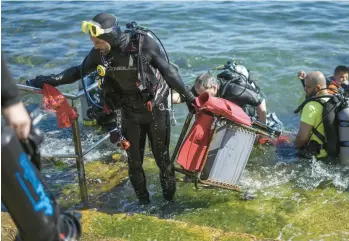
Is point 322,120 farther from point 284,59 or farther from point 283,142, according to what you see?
point 284,59

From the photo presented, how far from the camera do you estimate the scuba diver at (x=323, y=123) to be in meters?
5.02

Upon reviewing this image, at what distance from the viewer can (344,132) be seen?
504 centimetres

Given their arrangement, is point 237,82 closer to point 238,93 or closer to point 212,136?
point 238,93

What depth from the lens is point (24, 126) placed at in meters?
2.06

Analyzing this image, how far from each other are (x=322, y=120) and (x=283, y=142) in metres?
1.09

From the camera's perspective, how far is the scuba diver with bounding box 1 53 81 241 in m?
1.86

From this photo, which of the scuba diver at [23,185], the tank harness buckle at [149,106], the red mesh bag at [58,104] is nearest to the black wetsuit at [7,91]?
the scuba diver at [23,185]

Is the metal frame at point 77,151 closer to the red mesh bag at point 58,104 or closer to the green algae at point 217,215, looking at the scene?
the red mesh bag at point 58,104

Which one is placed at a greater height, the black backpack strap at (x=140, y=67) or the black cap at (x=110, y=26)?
the black cap at (x=110, y=26)

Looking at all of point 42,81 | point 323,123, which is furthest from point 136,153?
point 323,123

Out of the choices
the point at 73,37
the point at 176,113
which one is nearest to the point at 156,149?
the point at 176,113

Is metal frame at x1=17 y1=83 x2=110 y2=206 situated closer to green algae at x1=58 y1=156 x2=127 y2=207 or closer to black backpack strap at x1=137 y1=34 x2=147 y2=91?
green algae at x1=58 y1=156 x2=127 y2=207

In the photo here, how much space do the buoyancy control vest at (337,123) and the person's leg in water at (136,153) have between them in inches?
77.5

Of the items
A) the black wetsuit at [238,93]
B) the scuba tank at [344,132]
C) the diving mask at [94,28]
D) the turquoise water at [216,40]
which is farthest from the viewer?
the turquoise water at [216,40]
